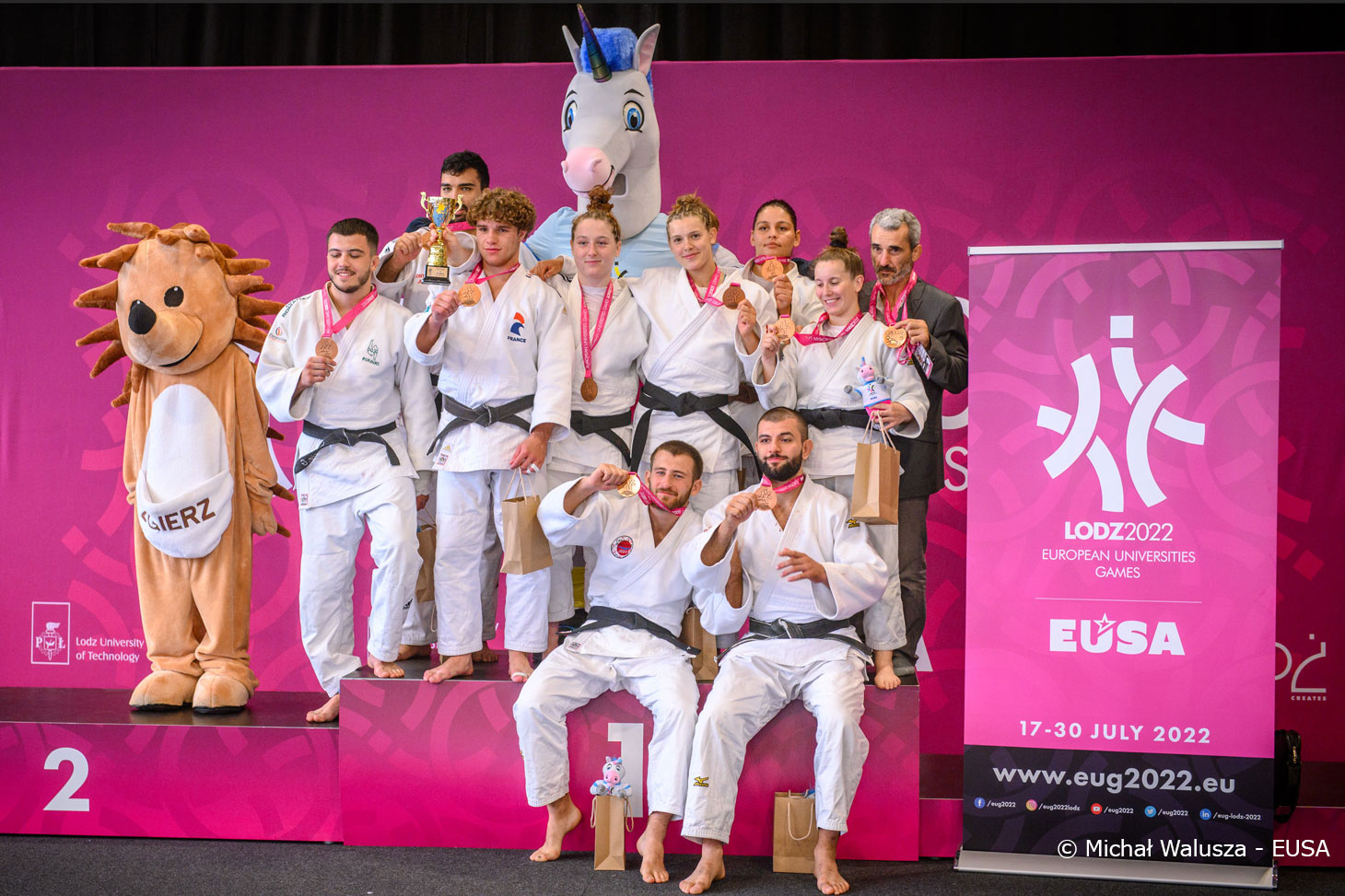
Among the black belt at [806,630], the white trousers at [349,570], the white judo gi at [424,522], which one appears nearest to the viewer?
the black belt at [806,630]

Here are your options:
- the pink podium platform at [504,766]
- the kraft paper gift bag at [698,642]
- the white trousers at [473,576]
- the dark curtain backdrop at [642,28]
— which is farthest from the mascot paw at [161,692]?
the dark curtain backdrop at [642,28]

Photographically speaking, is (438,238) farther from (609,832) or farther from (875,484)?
(609,832)

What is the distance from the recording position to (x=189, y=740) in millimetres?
3418

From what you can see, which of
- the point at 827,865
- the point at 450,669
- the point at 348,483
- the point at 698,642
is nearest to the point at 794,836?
the point at 827,865

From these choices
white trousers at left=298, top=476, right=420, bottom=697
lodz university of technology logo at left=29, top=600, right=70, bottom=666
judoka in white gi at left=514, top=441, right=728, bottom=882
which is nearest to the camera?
judoka in white gi at left=514, top=441, right=728, bottom=882

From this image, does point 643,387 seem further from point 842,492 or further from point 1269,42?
point 1269,42

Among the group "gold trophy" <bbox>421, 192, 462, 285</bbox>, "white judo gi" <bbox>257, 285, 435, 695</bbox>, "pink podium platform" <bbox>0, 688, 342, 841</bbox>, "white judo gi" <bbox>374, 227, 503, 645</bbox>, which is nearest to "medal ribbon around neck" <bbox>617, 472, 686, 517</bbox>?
"white judo gi" <bbox>374, 227, 503, 645</bbox>

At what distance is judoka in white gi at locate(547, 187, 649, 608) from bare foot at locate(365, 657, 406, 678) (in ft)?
1.89

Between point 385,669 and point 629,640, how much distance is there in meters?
0.80

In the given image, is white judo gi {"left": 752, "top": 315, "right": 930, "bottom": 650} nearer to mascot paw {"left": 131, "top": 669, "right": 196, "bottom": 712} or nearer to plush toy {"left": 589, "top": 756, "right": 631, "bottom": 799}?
plush toy {"left": 589, "top": 756, "right": 631, "bottom": 799}

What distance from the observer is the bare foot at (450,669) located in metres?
3.35

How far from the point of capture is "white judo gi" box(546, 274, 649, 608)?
356 cm

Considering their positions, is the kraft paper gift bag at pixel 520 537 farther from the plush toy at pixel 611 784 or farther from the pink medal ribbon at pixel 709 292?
the pink medal ribbon at pixel 709 292

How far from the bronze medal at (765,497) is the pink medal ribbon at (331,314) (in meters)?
1.46
